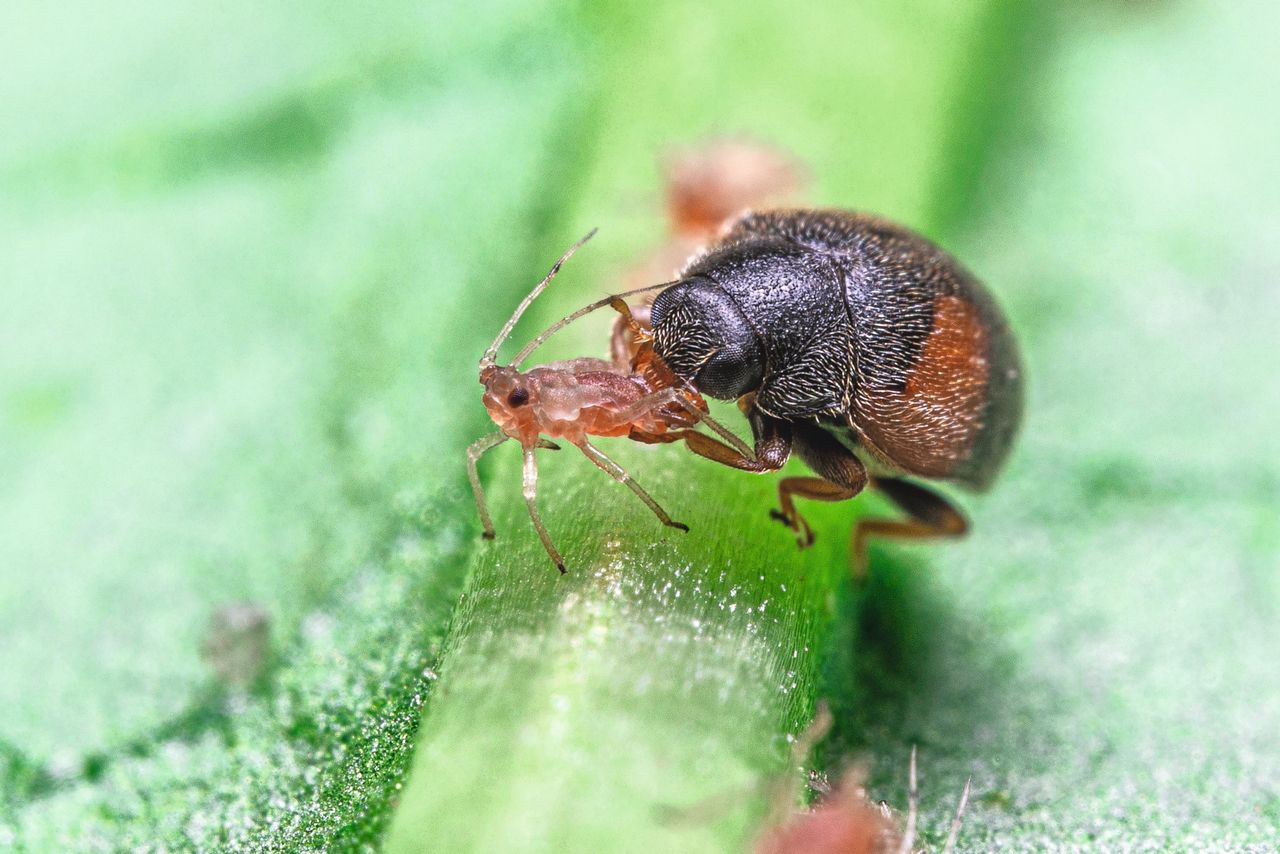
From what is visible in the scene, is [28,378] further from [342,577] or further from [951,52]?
[951,52]

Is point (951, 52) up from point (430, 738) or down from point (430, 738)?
up

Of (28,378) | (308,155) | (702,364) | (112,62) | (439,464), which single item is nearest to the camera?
(702,364)

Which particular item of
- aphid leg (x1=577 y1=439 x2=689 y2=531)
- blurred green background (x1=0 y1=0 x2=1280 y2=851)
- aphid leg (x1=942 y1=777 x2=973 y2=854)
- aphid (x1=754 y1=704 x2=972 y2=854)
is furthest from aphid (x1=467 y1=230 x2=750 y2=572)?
aphid leg (x1=942 y1=777 x2=973 y2=854)

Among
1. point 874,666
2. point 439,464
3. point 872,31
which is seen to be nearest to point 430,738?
point 439,464

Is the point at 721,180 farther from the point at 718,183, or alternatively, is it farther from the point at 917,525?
the point at 917,525

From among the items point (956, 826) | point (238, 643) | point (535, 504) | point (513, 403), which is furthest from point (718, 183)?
point (956, 826)

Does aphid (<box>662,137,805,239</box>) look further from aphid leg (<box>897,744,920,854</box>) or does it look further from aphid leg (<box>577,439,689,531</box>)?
aphid leg (<box>897,744,920,854</box>)
